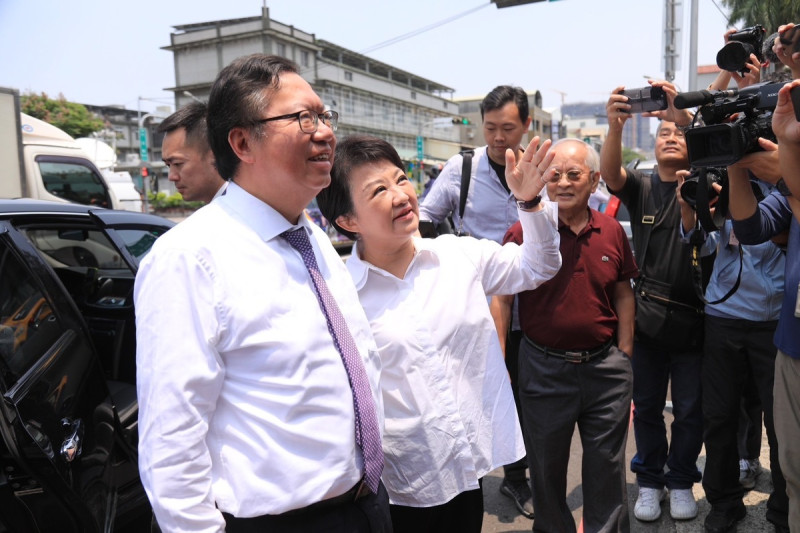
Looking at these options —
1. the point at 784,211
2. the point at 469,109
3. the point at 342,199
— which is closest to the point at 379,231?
the point at 342,199

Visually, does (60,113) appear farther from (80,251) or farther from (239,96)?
(239,96)

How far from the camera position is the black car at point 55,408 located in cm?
179

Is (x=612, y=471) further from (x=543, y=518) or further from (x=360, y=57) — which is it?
(x=360, y=57)

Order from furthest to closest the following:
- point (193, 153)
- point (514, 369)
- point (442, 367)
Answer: point (514, 369) → point (193, 153) → point (442, 367)

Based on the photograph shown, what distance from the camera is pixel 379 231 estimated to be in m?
1.95

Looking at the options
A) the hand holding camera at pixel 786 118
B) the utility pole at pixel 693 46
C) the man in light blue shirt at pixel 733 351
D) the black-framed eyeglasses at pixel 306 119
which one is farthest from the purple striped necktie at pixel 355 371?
the utility pole at pixel 693 46

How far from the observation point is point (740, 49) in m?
2.47

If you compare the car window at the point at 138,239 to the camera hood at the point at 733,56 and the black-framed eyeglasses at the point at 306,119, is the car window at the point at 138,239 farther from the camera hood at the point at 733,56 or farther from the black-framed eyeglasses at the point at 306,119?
the camera hood at the point at 733,56

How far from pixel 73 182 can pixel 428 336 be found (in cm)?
795

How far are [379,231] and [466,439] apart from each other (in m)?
0.68

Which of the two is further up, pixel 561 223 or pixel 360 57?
pixel 360 57

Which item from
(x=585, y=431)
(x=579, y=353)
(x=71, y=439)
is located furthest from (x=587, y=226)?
(x=71, y=439)

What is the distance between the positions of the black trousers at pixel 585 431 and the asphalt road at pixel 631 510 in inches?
20.0

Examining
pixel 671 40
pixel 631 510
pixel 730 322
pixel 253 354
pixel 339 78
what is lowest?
pixel 631 510
